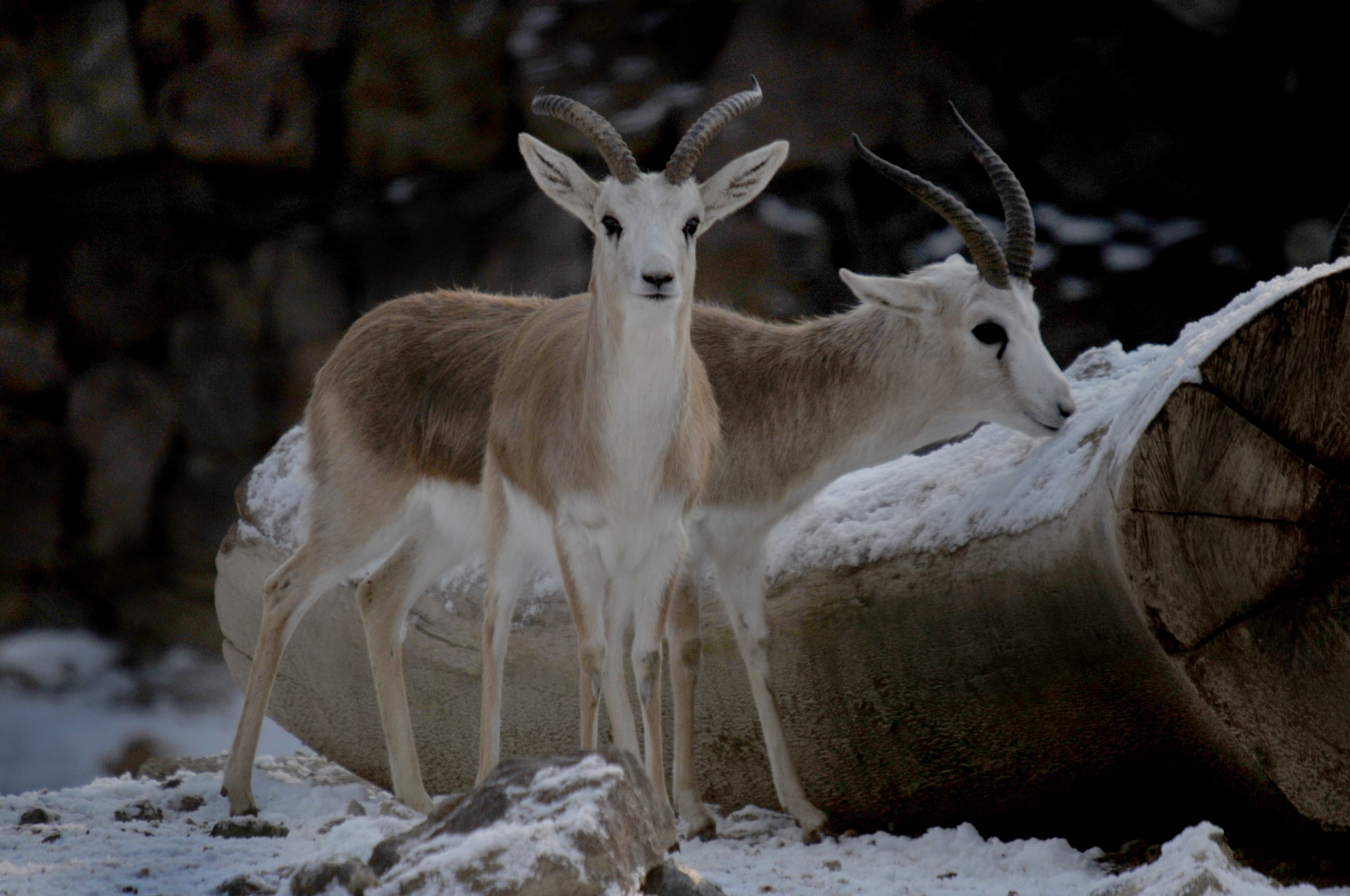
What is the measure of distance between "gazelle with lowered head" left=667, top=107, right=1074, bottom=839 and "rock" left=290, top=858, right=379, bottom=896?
1940 millimetres

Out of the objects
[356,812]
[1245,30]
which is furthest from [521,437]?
[1245,30]

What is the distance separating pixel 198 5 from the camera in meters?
13.3

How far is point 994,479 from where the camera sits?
4125 millimetres

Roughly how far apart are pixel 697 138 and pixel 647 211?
25cm

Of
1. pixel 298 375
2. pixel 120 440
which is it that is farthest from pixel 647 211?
pixel 120 440

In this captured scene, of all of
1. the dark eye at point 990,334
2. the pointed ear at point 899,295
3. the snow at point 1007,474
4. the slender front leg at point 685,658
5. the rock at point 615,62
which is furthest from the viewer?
the rock at point 615,62

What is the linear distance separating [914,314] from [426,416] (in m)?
1.78

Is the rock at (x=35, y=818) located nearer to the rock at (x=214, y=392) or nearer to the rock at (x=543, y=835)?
the rock at (x=543, y=835)

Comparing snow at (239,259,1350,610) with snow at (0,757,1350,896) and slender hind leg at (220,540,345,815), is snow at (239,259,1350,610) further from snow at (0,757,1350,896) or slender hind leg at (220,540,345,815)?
snow at (0,757,1350,896)

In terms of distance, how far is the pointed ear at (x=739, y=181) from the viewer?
152 inches

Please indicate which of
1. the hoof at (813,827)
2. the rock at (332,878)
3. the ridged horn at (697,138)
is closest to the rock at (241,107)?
the ridged horn at (697,138)

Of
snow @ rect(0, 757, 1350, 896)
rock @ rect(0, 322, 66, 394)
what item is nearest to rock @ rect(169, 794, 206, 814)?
snow @ rect(0, 757, 1350, 896)

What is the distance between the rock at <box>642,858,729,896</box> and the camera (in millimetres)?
2656

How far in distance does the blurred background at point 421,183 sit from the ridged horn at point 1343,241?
6.60 metres
